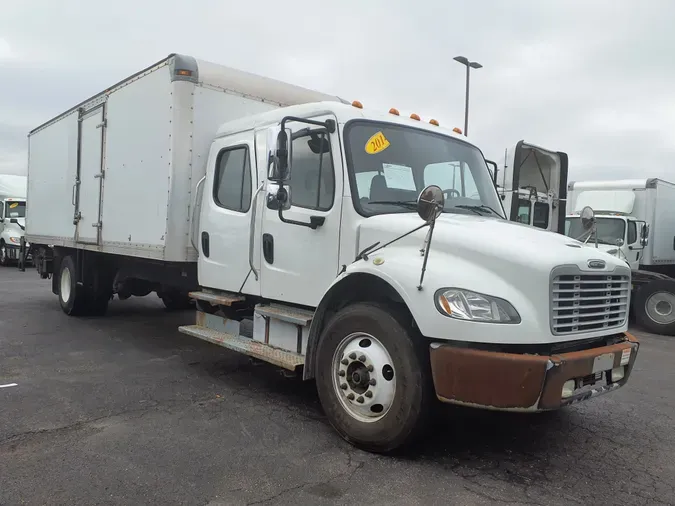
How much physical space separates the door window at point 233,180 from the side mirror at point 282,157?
1058 mm

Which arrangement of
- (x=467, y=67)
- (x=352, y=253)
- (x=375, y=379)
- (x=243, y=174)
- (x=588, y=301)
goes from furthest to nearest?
(x=467, y=67) < (x=243, y=174) < (x=352, y=253) < (x=375, y=379) < (x=588, y=301)

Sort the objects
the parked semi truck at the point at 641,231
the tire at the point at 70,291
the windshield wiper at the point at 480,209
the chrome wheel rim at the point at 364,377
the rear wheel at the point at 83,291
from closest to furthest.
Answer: the chrome wheel rim at the point at 364,377 → the windshield wiper at the point at 480,209 → the rear wheel at the point at 83,291 → the tire at the point at 70,291 → the parked semi truck at the point at 641,231

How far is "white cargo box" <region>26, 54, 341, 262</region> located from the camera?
619 cm

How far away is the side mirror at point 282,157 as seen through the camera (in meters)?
4.47

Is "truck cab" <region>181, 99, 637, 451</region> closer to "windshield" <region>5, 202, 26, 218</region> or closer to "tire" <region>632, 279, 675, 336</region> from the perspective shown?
"tire" <region>632, 279, 675, 336</region>

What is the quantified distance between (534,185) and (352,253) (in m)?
7.07

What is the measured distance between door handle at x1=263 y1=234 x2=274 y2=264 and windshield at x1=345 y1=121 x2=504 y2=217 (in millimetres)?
1075

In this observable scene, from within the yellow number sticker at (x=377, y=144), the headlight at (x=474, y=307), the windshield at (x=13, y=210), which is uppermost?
the yellow number sticker at (x=377, y=144)

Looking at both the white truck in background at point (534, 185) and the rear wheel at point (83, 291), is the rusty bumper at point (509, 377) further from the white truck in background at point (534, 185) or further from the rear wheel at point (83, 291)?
the rear wheel at point (83, 291)

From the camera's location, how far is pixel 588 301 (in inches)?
152

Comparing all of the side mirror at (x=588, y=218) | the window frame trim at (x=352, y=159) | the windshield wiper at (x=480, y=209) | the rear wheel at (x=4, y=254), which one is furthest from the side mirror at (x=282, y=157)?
the rear wheel at (x=4, y=254)

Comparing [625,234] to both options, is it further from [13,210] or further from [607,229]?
[13,210]

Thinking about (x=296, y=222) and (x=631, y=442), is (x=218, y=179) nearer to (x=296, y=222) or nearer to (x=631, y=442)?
(x=296, y=222)

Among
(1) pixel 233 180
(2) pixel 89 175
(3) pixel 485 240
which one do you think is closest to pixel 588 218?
(3) pixel 485 240
